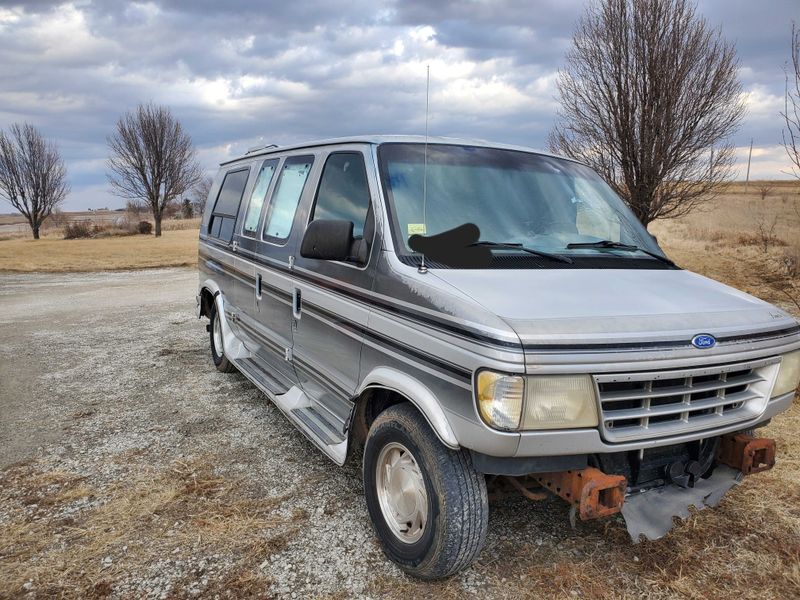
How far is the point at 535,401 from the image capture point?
7.47 ft

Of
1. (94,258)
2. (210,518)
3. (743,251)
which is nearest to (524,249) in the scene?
(210,518)

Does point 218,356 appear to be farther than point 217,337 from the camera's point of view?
Yes

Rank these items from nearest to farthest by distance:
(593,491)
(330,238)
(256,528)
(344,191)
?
(593,491)
(330,238)
(256,528)
(344,191)

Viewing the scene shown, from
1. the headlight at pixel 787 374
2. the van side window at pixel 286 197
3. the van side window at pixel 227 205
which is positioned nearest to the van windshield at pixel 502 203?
the headlight at pixel 787 374

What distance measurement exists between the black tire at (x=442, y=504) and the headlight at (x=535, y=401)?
0.41 m

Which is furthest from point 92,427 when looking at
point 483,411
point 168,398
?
point 483,411

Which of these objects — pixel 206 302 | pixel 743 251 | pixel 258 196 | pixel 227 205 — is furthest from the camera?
pixel 743 251

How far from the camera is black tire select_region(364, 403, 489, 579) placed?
256 centimetres

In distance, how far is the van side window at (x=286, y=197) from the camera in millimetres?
4223

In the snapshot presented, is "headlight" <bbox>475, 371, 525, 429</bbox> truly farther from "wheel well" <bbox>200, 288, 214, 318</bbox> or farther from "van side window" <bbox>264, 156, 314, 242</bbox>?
"wheel well" <bbox>200, 288, 214, 318</bbox>

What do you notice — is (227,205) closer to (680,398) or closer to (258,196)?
(258,196)

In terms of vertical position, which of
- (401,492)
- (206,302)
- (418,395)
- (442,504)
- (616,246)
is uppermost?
(616,246)

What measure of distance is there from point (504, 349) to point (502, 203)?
1353 mm

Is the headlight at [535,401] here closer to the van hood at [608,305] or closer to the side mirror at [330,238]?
the van hood at [608,305]
